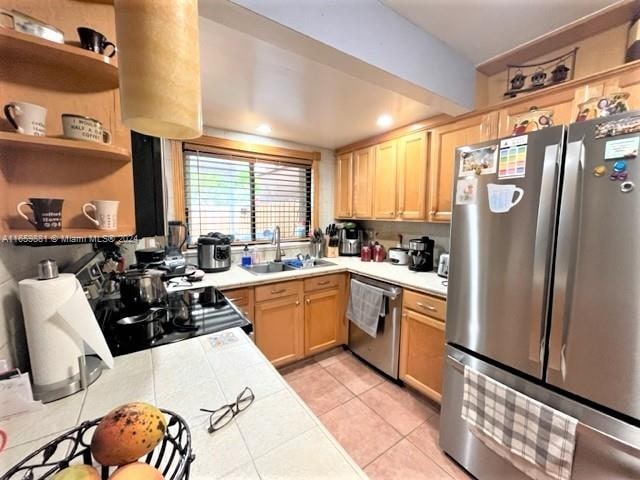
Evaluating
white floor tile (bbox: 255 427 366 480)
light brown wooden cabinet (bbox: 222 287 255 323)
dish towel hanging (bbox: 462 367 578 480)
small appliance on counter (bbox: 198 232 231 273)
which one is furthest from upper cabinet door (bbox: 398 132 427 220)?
white floor tile (bbox: 255 427 366 480)

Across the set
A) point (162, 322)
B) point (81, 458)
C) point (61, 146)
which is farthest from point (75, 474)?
point (162, 322)

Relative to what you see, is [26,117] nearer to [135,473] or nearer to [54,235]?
[54,235]

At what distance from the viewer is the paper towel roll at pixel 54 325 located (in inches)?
25.2

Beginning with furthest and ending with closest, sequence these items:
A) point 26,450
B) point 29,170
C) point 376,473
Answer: point 376,473 → point 29,170 → point 26,450

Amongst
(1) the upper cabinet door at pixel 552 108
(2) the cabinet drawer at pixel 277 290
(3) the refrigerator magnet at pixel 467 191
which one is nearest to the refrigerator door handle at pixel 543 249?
(3) the refrigerator magnet at pixel 467 191

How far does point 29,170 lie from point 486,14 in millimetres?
1886

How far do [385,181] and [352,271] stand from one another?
37.3 inches

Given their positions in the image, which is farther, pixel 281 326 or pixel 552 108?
pixel 281 326

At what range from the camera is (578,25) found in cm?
125

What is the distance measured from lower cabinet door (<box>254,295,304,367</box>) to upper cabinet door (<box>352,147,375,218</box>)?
120 centimetres

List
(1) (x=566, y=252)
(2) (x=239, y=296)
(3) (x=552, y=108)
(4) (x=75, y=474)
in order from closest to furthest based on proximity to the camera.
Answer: (4) (x=75, y=474)
(1) (x=566, y=252)
(3) (x=552, y=108)
(2) (x=239, y=296)

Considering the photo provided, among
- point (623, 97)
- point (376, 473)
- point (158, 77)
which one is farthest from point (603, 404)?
point (158, 77)

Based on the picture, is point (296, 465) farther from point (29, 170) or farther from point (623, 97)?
point (623, 97)

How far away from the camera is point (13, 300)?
69 centimetres
